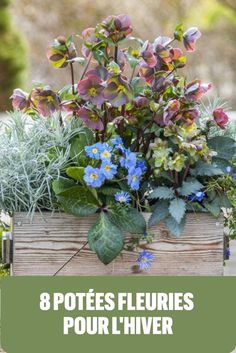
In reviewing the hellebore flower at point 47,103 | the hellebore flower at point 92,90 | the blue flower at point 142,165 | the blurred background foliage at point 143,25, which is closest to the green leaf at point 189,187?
the blue flower at point 142,165

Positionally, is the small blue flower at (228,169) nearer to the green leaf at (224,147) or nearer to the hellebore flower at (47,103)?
the green leaf at (224,147)

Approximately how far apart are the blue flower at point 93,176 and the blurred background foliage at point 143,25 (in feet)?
37.7

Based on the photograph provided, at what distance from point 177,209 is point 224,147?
309 mm

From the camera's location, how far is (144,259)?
6.70ft

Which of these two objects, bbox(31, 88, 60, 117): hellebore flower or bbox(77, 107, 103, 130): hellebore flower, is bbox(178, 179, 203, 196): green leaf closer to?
bbox(77, 107, 103, 130): hellebore flower

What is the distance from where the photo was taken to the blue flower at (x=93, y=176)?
6.44 ft

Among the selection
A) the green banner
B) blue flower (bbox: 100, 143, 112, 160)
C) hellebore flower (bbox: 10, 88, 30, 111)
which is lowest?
the green banner

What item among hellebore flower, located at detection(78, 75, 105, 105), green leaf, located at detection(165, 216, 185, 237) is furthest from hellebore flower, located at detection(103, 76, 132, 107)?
green leaf, located at detection(165, 216, 185, 237)

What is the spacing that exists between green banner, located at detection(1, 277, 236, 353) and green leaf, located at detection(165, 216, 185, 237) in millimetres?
140

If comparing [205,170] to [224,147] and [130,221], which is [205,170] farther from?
[130,221]

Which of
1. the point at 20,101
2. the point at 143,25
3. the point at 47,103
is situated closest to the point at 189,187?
the point at 47,103

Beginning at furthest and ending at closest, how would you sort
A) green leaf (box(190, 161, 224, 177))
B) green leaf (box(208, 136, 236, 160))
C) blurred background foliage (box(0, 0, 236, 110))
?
blurred background foliage (box(0, 0, 236, 110)) → green leaf (box(208, 136, 236, 160)) → green leaf (box(190, 161, 224, 177))

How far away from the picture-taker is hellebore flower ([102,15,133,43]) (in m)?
2.03

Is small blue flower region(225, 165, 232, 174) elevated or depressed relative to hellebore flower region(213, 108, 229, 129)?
depressed
